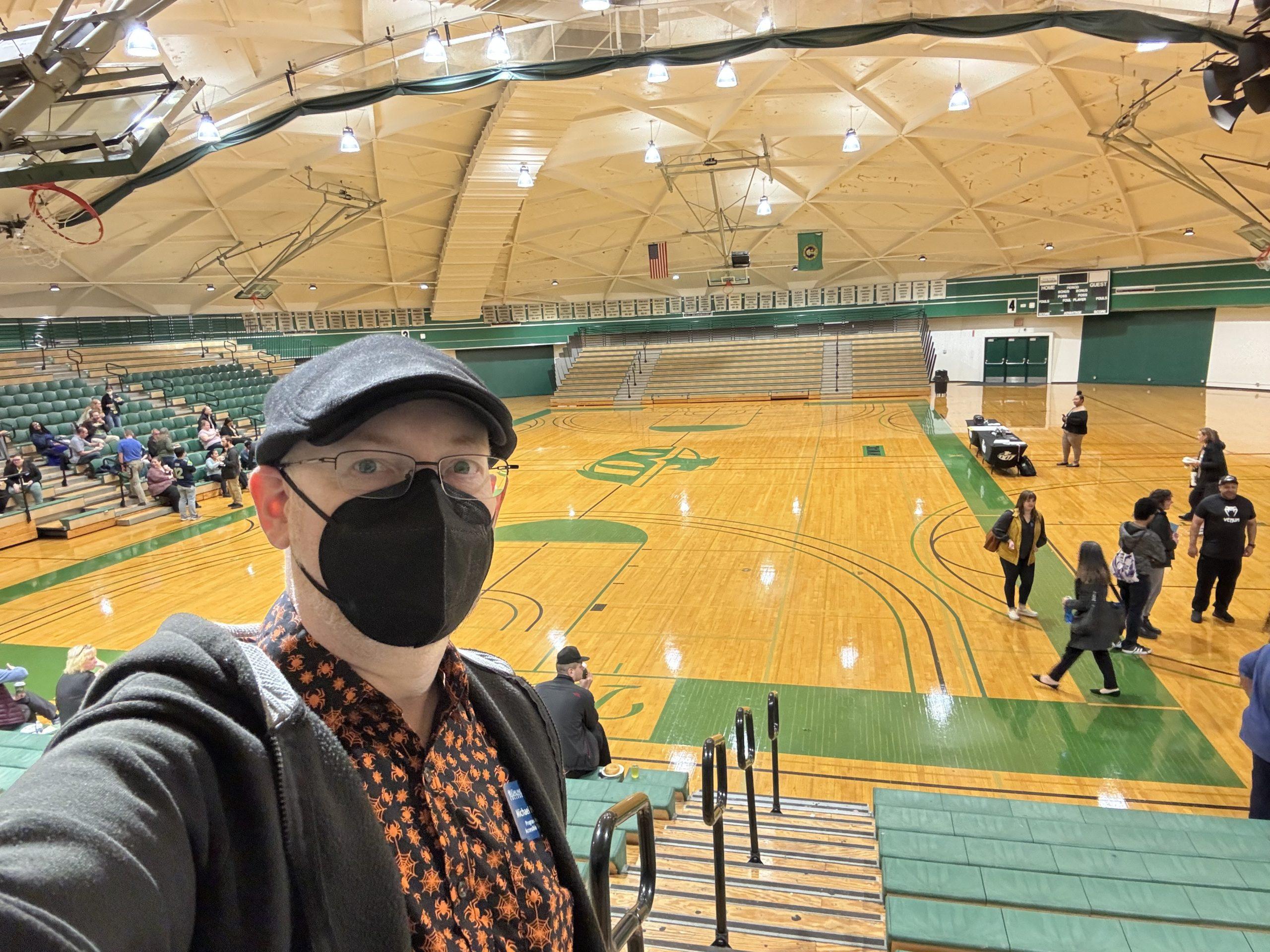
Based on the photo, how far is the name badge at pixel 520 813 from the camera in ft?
4.36

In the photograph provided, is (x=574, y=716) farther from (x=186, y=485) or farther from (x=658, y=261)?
(x=658, y=261)

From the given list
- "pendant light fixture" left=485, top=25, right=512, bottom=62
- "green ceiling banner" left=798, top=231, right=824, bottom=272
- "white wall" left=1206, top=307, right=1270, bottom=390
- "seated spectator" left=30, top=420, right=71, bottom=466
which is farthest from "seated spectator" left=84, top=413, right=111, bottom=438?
"white wall" left=1206, top=307, right=1270, bottom=390

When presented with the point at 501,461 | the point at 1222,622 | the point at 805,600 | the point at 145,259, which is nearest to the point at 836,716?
the point at 805,600

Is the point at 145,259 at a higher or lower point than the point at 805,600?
higher

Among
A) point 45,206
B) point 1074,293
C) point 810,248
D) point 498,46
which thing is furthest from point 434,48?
point 1074,293

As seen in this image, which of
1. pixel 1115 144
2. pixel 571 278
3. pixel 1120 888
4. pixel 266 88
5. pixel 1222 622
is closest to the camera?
pixel 1120 888

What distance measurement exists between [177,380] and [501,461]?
24490mm

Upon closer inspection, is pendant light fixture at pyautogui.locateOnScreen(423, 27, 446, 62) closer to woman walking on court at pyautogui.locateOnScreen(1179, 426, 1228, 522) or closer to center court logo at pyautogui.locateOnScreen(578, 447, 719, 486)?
center court logo at pyautogui.locateOnScreen(578, 447, 719, 486)

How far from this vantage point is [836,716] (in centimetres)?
669

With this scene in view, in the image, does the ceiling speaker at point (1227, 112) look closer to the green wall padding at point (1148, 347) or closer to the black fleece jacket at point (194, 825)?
the black fleece jacket at point (194, 825)

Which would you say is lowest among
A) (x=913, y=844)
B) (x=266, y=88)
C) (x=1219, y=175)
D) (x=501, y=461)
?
(x=913, y=844)

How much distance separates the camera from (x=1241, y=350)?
26.7m

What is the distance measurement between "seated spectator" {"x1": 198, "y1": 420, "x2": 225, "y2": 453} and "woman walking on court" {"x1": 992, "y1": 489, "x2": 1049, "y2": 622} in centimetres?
1661

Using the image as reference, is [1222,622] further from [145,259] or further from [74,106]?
[145,259]
